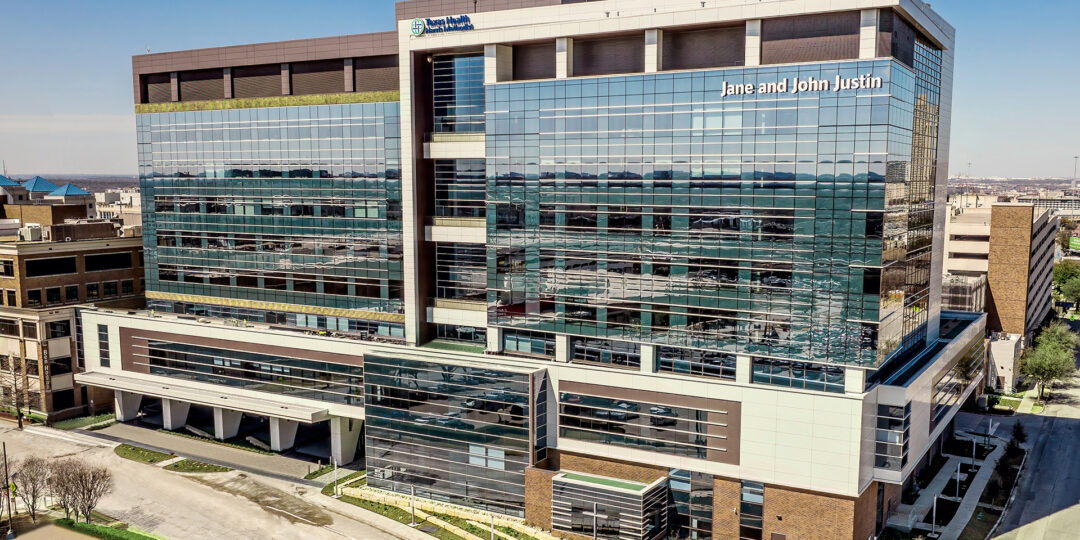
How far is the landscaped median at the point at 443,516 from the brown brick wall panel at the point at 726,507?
12.6 m

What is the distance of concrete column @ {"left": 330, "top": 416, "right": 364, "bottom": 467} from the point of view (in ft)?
254

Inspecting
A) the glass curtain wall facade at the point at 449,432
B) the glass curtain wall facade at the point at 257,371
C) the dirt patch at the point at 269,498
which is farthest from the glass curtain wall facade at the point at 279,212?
the dirt patch at the point at 269,498

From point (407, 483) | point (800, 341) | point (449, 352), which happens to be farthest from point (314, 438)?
point (800, 341)

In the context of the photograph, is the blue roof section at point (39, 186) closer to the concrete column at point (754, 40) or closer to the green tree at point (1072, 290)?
the concrete column at point (754, 40)

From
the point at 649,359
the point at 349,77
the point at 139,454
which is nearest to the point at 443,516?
the point at 649,359

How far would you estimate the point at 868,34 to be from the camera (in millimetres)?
54094

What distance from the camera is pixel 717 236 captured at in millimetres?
59875

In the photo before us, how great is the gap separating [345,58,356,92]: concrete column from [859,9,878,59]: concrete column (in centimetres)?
4590

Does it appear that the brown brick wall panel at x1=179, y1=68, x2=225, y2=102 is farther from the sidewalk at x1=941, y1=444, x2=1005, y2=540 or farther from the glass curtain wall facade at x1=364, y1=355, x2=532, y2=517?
the sidewalk at x1=941, y1=444, x2=1005, y2=540

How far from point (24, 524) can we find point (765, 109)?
65972mm

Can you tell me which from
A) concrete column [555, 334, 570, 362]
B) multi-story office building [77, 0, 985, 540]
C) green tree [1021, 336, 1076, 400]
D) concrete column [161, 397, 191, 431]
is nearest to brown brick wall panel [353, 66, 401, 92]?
multi-story office building [77, 0, 985, 540]

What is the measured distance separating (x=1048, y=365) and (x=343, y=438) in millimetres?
85417

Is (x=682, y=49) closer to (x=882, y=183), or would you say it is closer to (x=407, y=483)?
(x=882, y=183)

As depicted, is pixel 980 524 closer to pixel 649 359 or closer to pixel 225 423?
pixel 649 359
